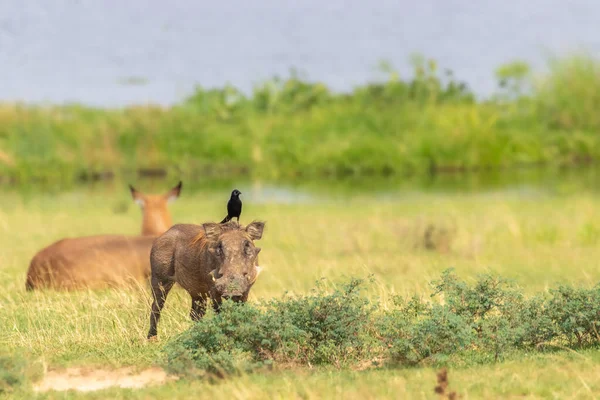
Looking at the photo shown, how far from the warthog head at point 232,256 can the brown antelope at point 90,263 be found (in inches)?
189

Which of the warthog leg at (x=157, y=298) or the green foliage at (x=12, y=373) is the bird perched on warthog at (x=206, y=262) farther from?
the green foliage at (x=12, y=373)

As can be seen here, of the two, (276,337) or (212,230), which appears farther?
(276,337)

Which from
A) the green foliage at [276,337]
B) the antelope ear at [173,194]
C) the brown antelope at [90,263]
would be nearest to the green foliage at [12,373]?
the green foliage at [276,337]

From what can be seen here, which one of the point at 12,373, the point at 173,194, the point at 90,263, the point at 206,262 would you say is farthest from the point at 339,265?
the point at 12,373

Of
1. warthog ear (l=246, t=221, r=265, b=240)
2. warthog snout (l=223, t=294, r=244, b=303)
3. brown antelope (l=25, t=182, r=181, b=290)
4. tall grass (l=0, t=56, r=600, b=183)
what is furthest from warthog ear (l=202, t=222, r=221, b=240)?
tall grass (l=0, t=56, r=600, b=183)

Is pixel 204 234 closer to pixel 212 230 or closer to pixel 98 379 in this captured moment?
pixel 212 230

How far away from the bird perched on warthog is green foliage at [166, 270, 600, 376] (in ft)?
0.94

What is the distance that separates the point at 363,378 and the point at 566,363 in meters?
1.76

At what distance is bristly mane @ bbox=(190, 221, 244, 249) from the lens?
7.76 meters

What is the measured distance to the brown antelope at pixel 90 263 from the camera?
12.5m

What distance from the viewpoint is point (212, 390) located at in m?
7.08

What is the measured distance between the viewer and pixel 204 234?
812 cm

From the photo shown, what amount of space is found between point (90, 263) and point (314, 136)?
1601 inches

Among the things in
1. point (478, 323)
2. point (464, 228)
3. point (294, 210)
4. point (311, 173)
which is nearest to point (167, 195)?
point (478, 323)
